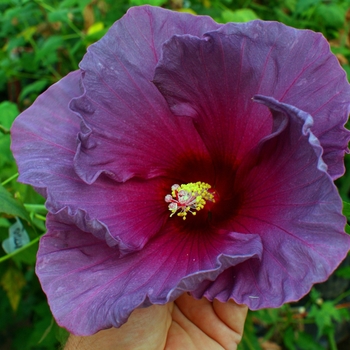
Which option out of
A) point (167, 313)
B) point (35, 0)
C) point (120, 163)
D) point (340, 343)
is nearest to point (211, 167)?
point (120, 163)

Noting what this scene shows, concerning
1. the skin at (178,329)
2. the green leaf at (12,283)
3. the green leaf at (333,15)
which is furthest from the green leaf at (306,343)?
the green leaf at (333,15)

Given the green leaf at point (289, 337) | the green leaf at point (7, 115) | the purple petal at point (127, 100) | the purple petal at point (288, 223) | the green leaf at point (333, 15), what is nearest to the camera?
the purple petal at point (288, 223)

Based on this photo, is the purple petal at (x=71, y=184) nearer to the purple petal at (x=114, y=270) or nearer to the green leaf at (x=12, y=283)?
the purple petal at (x=114, y=270)

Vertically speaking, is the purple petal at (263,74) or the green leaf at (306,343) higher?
the purple petal at (263,74)

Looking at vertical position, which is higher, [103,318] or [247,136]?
[247,136]

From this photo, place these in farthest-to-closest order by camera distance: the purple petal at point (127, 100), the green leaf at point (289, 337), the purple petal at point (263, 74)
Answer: the green leaf at point (289, 337)
the purple petal at point (127, 100)
the purple petal at point (263, 74)

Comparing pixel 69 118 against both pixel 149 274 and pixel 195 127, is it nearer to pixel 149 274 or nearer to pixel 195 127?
pixel 195 127

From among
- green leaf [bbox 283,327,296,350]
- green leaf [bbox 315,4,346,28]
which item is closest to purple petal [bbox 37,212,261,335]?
green leaf [bbox 315,4,346,28]
